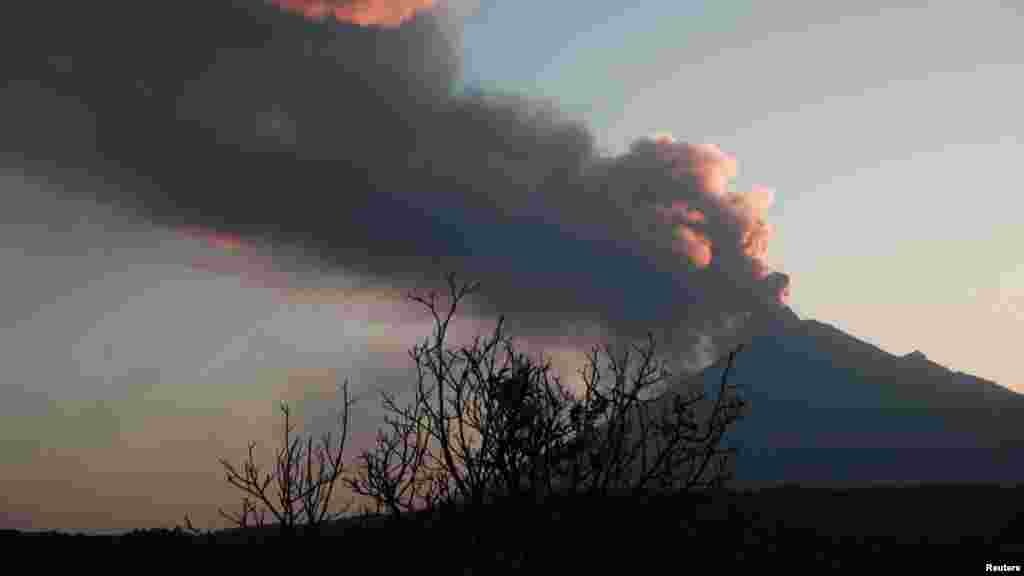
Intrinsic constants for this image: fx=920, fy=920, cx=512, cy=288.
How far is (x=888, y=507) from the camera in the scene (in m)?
59.4

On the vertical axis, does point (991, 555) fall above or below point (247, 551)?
below

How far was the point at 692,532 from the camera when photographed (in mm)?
28688

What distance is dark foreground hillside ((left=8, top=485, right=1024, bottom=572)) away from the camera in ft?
38.1

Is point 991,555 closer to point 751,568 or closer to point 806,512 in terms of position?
point 751,568

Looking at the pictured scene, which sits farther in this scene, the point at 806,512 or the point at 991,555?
the point at 806,512

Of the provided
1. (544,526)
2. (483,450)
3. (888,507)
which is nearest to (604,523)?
(544,526)

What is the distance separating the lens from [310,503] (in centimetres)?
1395

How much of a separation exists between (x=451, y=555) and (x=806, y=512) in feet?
148

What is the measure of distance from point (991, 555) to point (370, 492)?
19170mm

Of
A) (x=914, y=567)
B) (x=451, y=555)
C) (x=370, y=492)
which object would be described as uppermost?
(x=370, y=492)


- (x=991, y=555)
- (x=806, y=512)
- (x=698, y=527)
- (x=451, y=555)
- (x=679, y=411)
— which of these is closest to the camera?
(x=679, y=411)

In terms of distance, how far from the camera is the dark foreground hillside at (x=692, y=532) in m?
11.6

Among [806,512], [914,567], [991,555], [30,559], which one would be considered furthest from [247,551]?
[806,512]

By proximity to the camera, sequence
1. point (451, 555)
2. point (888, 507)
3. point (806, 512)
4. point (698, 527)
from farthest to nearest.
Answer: point (888, 507) → point (806, 512) → point (698, 527) → point (451, 555)
